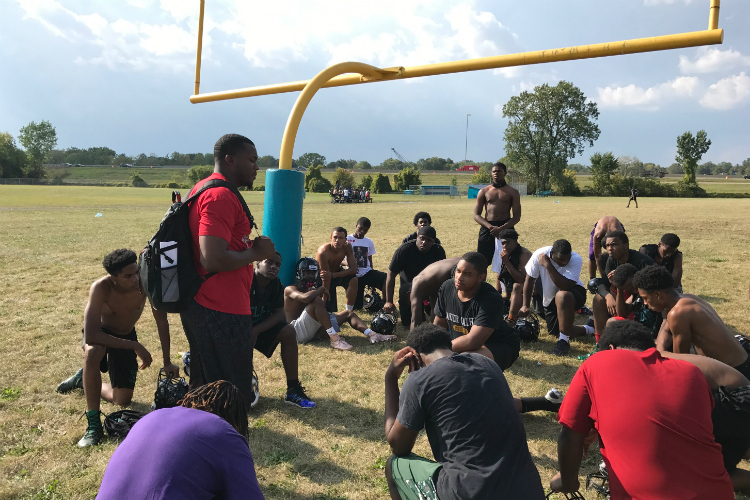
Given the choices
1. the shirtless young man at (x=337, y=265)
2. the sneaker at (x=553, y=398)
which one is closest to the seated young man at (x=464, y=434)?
the sneaker at (x=553, y=398)

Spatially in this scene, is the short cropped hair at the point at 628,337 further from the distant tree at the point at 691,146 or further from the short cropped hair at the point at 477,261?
the distant tree at the point at 691,146

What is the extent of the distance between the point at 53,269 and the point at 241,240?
32.9 feet

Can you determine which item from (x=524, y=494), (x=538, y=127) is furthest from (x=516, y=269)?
(x=538, y=127)

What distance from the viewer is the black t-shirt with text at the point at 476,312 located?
4.44m

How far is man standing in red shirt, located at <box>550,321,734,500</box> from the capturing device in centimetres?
232

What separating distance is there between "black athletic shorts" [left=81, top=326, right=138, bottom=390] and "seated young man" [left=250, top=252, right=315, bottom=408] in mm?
1082

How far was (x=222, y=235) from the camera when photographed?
123 inches

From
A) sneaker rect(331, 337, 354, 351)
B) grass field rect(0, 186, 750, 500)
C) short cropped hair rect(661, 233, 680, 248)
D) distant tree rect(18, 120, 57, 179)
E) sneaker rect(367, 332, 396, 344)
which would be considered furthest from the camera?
distant tree rect(18, 120, 57, 179)

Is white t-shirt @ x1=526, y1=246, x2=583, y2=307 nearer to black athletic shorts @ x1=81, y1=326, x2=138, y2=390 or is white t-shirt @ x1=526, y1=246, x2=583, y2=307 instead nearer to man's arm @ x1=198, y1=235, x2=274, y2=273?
man's arm @ x1=198, y1=235, x2=274, y2=273

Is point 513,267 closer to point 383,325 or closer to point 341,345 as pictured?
point 383,325

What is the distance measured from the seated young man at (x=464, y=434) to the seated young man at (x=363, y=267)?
5093 mm

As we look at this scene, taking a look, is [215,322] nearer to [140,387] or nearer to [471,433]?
[471,433]

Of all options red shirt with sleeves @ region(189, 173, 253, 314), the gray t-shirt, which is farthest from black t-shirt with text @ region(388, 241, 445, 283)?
the gray t-shirt

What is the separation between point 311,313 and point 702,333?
419 centimetres
